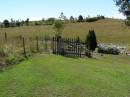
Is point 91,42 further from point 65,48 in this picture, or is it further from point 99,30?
point 99,30

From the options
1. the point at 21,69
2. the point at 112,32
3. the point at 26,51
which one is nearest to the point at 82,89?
the point at 21,69

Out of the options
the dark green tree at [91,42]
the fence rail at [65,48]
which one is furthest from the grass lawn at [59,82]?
the dark green tree at [91,42]

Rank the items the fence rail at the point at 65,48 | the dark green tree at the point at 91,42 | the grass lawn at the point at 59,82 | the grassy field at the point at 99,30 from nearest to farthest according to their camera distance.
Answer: the grass lawn at the point at 59,82 < the fence rail at the point at 65,48 < the dark green tree at the point at 91,42 < the grassy field at the point at 99,30

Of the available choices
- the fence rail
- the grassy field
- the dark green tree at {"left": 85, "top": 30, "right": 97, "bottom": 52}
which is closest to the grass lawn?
the fence rail

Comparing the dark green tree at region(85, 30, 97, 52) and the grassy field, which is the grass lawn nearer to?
the dark green tree at region(85, 30, 97, 52)

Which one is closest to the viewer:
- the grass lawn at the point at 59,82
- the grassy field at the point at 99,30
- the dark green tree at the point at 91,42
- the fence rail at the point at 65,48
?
the grass lawn at the point at 59,82

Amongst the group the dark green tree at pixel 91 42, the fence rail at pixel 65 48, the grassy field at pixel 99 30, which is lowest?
the grassy field at pixel 99 30

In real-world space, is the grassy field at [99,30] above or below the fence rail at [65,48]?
below

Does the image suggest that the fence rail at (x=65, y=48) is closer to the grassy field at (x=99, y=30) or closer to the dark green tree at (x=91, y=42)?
the dark green tree at (x=91, y=42)

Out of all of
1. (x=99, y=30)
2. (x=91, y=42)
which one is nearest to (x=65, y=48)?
(x=91, y=42)

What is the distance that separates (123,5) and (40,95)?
3560 centimetres

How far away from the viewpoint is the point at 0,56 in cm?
2116

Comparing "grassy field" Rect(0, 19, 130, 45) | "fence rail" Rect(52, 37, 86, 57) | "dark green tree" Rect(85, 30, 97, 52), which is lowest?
"grassy field" Rect(0, 19, 130, 45)

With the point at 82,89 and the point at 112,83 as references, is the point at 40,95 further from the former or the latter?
the point at 112,83
